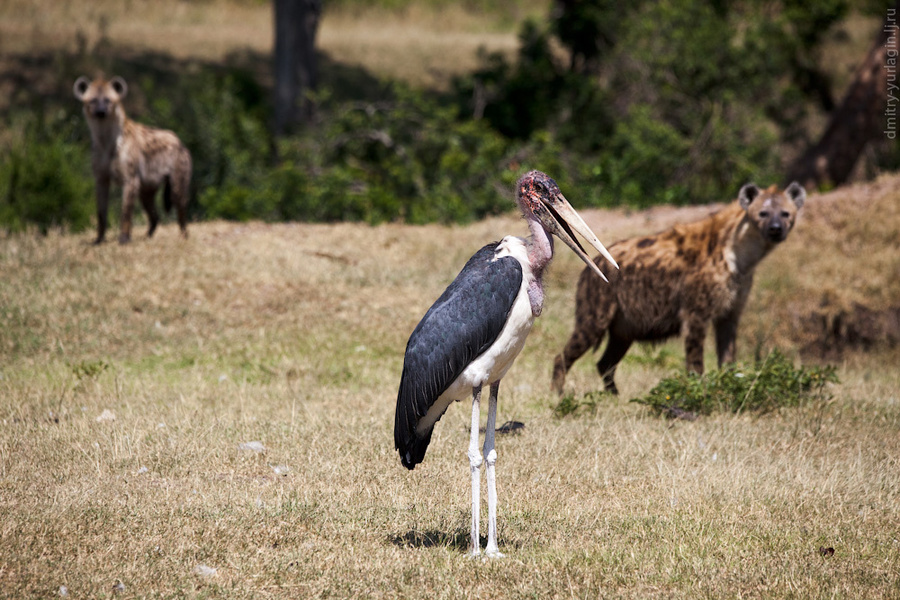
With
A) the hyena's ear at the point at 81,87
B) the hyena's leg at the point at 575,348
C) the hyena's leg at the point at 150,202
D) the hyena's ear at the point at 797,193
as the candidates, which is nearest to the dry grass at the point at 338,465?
the hyena's leg at the point at 575,348

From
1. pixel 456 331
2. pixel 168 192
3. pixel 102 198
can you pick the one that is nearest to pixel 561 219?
pixel 456 331

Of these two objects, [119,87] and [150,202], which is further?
[150,202]

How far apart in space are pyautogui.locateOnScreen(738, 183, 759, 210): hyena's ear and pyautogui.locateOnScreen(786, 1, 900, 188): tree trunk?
672 cm

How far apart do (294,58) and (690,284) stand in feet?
41.4

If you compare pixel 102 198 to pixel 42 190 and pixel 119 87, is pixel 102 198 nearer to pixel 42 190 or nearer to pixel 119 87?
pixel 119 87

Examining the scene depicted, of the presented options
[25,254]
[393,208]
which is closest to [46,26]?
[393,208]

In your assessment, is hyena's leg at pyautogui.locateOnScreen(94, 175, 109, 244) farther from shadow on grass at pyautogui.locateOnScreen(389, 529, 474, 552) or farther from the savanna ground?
shadow on grass at pyautogui.locateOnScreen(389, 529, 474, 552)

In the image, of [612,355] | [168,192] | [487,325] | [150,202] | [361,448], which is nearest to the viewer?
[487,325]

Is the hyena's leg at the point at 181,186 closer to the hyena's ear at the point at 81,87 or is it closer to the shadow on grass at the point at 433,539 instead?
the hyena's ear at the point at 81,87

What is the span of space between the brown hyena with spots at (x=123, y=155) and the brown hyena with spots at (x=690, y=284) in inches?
237

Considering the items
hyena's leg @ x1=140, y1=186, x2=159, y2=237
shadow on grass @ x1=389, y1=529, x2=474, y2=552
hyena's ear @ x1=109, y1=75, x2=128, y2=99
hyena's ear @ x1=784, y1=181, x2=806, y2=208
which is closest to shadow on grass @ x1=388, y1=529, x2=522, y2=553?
shadow on grass @ x1=389, y1=529, x2=474, y2=552

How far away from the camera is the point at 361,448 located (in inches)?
263

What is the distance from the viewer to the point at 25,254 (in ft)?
36.8

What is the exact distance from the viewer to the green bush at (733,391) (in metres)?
7.72
